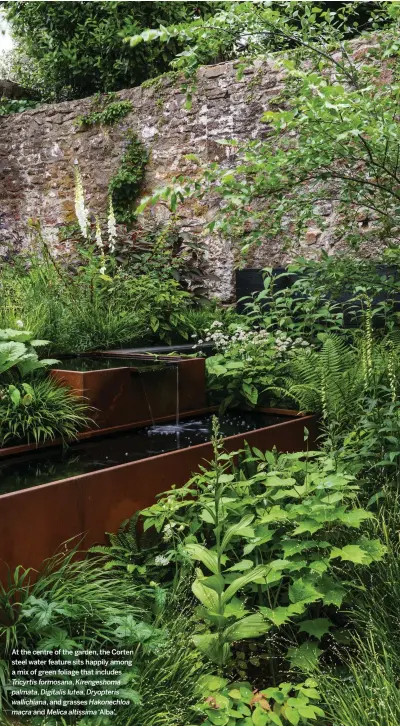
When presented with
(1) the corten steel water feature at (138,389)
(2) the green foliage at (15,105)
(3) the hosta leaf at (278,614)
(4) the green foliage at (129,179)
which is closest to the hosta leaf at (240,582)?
(3) the hosta leaf at (278,614)

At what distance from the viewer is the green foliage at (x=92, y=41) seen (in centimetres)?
940

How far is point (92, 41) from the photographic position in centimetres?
967

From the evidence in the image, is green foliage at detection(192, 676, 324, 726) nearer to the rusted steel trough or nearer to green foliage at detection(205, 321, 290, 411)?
the rusted steel trough

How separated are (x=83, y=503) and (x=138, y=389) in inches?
63.6

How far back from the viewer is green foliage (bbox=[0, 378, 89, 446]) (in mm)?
3879

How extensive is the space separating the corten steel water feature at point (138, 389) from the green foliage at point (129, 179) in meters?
3.48

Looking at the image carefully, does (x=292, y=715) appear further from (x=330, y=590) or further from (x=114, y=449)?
(x=114, y=449)

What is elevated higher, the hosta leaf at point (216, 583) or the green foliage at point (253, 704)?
the hosta leaf at point (216, 583)

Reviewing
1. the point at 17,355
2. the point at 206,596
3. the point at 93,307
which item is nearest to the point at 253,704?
the point at 206,596

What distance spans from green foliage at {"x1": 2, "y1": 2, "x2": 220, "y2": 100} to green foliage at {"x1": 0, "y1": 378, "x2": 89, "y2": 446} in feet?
20.6

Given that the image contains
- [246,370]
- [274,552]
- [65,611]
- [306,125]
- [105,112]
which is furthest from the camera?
[105,112]

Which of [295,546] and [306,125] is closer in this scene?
[295,546]

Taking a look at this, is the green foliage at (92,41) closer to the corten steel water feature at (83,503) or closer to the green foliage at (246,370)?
the green foliage at (246,370)

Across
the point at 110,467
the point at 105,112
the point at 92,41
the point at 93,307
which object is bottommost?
the point at 110,467
